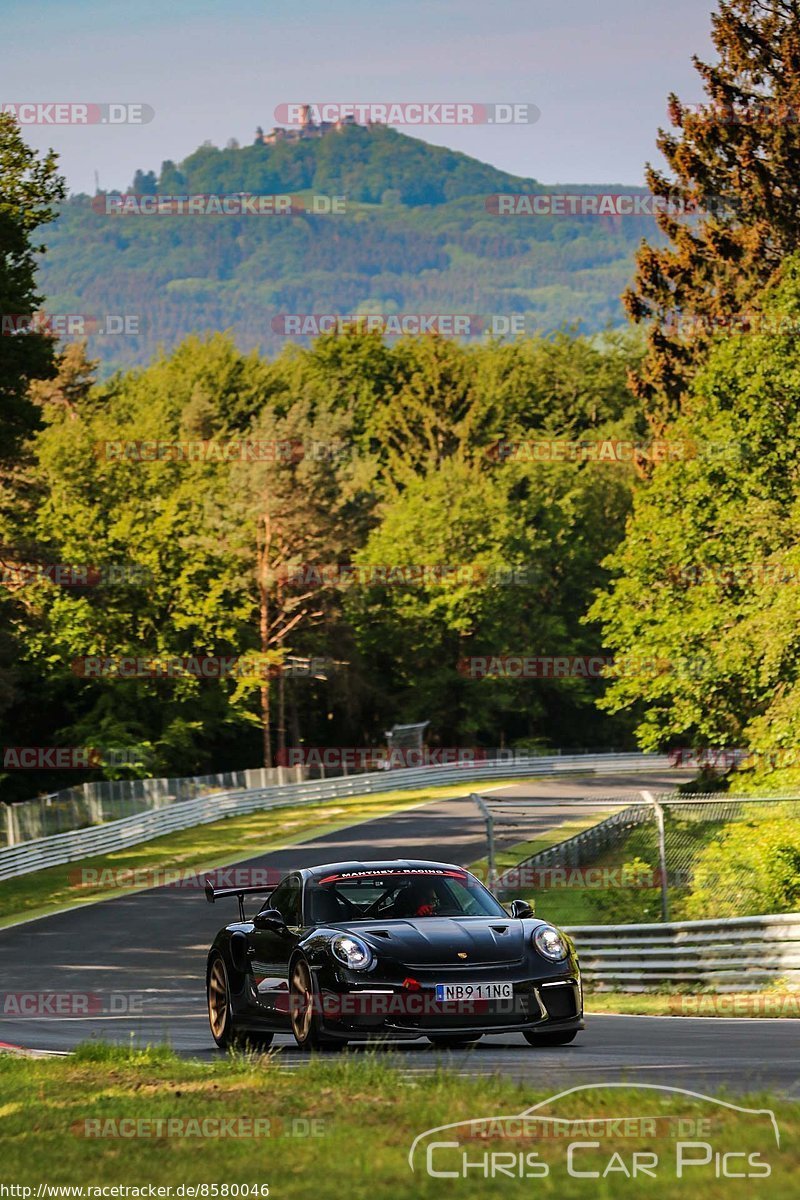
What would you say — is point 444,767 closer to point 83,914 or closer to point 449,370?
point 449,370

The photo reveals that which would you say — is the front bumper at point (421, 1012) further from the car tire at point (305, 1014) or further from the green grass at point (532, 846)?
the green grass at point (532, 846)

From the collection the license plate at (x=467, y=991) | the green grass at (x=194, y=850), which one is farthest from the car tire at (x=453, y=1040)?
the green grass at (x=194, y=850)

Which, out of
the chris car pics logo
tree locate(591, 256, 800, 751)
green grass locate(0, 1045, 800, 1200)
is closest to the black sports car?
green grass locate(0, 1045, 800, 1200)

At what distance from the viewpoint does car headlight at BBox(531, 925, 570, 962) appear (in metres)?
12.0

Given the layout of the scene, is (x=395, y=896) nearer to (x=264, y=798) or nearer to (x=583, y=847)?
(x=583, y=847)

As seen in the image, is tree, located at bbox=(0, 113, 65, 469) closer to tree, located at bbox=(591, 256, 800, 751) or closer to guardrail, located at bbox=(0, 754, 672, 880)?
guardrail, located at bbox=(0, 754, 672, 880)

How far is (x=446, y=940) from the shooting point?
12.0m

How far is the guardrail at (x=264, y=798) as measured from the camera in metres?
43.6

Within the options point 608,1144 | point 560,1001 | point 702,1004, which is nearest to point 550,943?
point 560,1001

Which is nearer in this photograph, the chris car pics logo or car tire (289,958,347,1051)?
the chris car pics logo

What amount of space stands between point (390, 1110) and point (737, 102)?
144ft

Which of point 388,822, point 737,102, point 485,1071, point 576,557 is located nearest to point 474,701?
point 576,557

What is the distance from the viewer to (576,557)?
87.6 m

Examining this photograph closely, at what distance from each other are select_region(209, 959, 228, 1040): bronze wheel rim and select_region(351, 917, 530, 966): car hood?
1.82 meters
